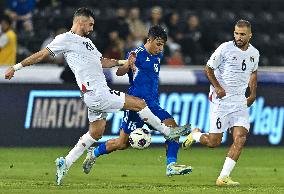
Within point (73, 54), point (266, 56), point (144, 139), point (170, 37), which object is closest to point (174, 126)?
point (144, 139)

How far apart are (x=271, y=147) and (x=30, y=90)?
4963mm

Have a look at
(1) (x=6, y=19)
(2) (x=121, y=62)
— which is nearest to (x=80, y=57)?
(2) (x=121, y=62)

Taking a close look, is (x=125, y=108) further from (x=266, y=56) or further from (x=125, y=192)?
(x=266, y=56)

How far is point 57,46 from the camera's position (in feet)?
47.5

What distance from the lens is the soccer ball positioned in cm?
1505

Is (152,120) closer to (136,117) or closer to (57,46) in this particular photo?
(136,117)

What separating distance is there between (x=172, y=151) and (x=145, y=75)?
112cm

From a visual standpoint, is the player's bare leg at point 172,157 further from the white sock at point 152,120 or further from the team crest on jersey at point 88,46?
the team crest on jersey at point 88,46

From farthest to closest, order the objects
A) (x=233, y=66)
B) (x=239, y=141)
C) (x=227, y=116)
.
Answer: (x=227, y=116)
(x=233, y=66)
(x=239, y=141)

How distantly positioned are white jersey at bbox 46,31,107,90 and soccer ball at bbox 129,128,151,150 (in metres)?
0.93

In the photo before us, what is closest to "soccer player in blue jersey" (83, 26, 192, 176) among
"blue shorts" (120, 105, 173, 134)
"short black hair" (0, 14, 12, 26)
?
"blue shorts" (120, 105, 173, 134)

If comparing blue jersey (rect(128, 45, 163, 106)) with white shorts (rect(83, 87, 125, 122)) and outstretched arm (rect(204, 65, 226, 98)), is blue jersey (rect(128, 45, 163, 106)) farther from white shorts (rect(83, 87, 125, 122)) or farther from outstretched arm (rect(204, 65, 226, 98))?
white shorts (rect(83, 87, 125, 122))

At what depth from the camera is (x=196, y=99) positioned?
22.2 meters

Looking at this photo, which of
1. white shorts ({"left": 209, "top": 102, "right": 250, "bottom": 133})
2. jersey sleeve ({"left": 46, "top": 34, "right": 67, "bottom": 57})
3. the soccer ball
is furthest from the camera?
white shorts ({"left": 209, "top": 102, "right": 250, "bottom": 133})
